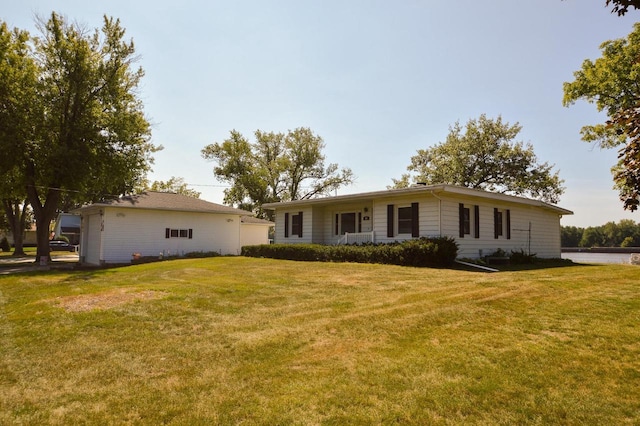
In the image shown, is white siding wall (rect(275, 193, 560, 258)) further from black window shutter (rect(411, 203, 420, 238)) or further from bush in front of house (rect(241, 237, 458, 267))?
bush in front of house (rect(241, 237, 458, 267))

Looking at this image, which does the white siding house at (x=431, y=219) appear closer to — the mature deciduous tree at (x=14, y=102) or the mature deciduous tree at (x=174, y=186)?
the mature deciduous tree at (x=14, y=102)

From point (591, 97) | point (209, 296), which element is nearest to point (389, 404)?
point (209, 296)

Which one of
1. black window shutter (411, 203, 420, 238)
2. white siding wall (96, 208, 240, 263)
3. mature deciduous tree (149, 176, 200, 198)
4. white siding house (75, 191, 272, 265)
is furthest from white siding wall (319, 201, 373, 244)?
mature deciduous tree (149, 176, 200, 198)

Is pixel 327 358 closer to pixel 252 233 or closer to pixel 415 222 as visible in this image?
pixel 415 222

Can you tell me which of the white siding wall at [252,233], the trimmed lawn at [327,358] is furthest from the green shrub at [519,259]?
the white siding wall at [252,233]

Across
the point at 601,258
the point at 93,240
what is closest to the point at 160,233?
the point at 93,240

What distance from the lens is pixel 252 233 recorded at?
33.8 metres

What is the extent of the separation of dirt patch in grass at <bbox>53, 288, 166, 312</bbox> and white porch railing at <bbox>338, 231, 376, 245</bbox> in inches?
486

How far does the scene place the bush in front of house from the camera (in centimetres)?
1523

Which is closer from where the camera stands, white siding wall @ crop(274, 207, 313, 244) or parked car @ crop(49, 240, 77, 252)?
white siding wall @ crop(274, 207, 313, 244)

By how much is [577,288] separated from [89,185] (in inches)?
1052

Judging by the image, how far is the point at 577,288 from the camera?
8695 mm

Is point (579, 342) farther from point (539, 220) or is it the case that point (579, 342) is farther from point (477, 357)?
point (539, 220)

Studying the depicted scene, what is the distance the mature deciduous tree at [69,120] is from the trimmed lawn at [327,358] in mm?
17878
